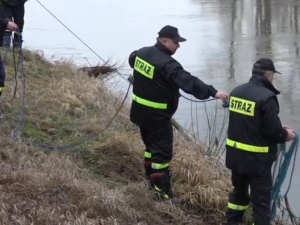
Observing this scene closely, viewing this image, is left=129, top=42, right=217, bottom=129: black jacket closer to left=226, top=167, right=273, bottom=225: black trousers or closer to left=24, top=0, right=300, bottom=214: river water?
left=226, top=167, right=273, bottom=225: black trousers

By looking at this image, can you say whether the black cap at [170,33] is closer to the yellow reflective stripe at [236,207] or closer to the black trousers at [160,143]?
the black trousers at [160,143]

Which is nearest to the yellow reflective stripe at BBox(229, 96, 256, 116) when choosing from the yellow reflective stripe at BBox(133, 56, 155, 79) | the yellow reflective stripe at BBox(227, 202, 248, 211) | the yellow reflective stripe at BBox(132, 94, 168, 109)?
the yellow reflective stripe at BBox(132, 94, 168, 109)

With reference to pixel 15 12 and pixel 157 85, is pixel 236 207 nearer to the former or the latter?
pixel 157 85

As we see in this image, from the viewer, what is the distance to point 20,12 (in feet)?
37.4

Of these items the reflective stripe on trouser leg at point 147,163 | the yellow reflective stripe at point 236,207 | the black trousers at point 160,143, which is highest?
the black trousers at point 160,143

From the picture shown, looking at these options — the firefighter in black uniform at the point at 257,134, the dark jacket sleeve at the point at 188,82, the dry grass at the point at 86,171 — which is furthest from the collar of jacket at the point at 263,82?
the dry grass at the point at 86,171

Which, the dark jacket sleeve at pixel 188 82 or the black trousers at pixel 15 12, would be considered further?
the black trousers at pixel 15 12

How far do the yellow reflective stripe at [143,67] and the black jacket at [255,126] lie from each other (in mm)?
823

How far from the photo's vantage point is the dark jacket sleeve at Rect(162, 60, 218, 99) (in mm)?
5855

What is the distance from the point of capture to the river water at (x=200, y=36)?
13.0m

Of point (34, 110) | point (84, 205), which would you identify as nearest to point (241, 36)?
point (34, 110)

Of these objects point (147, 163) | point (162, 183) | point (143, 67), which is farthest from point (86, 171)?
point (143, 67)

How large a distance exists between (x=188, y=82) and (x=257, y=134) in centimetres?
75

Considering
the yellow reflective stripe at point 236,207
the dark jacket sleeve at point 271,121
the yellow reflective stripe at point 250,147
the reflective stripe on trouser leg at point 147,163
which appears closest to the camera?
the dark jacket sleeve at point 271,121
